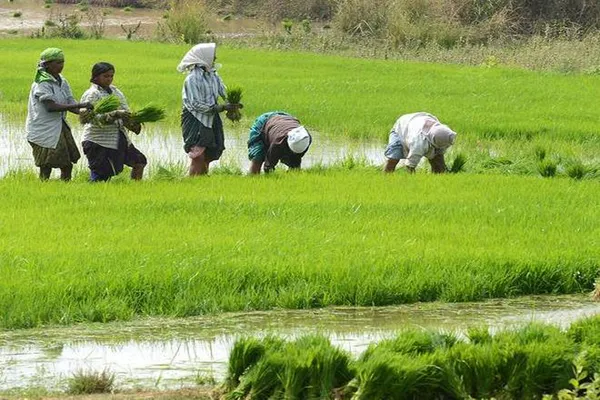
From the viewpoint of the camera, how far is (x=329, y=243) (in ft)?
26.9

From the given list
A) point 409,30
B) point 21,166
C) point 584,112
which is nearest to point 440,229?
point 21,166

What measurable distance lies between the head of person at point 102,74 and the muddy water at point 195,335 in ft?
13.4

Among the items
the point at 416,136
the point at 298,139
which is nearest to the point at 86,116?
the point at 298,139

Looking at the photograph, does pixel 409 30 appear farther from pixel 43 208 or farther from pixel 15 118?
pixel 43 208

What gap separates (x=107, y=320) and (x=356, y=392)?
1.88 m

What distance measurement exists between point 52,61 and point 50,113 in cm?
43

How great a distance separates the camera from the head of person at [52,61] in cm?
1029

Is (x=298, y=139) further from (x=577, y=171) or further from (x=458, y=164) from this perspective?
(x=577, y=171)

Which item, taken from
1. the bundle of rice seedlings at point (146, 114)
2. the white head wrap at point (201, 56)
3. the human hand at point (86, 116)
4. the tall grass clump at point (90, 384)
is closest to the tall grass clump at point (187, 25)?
the white head wrap at point (201, 56)

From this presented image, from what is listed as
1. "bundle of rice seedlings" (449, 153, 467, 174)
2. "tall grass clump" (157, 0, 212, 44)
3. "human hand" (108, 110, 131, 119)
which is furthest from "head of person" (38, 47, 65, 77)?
"tall grass clump" (157, 0, 212, 44)

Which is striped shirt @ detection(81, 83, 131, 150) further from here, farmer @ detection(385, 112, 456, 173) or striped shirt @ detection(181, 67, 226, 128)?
farmer @ detection(385, 112, 456, 173)

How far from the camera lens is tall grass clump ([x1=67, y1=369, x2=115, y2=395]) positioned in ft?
17.7

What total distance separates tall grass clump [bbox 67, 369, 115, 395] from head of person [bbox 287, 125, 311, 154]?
5.22 metres

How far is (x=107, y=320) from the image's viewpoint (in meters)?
6.70
